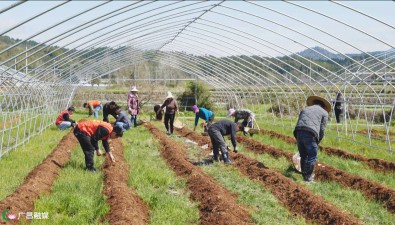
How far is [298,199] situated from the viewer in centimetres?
716

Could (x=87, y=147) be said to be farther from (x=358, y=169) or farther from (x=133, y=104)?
(x=133, y=104)

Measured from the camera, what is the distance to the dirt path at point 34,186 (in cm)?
603

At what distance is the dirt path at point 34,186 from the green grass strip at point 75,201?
112 mm

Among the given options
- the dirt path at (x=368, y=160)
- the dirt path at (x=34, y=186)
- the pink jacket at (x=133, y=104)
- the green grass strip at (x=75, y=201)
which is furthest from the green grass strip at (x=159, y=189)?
the pink jacket at (x=133, y=104)

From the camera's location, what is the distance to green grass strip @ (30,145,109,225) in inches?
231

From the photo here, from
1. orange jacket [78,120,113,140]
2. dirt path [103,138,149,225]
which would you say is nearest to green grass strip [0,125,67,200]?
orange jacket [78,120,113,140]

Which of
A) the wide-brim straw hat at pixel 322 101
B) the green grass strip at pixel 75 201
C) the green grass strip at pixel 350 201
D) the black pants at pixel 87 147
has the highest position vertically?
the wide-brim straw hat at pixel 322 101

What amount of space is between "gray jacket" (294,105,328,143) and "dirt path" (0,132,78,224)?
4.49 meters

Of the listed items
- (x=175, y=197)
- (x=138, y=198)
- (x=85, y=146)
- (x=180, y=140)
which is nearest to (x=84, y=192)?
(x=138, y=198)

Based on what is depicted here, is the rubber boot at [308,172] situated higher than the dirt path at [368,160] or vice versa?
the rubber boot at [308,172]

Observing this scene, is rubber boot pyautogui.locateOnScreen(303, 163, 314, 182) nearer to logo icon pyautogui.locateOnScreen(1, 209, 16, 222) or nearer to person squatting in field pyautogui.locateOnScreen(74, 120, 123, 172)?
person squatting in field pyautogui.locateOnScreen(74, 120, 123, 172)

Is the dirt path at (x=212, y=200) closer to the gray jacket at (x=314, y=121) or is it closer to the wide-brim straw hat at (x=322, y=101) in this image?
the gray jacket at (x=314, y=121)

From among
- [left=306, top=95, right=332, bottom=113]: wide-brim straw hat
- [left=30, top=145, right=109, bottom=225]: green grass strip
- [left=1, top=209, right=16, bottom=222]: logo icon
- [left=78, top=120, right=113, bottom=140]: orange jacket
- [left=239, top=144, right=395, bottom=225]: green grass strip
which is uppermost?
[left=306, top=95, right=332, bottom=113]: wide-brim straw hat

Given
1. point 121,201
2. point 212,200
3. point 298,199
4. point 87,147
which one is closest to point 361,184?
point 298,199
